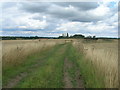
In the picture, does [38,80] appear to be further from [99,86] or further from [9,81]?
[99,86]

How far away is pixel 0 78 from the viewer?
6.61 m

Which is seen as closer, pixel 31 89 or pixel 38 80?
pixel 31 89

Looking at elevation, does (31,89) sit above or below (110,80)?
below

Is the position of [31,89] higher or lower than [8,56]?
lower

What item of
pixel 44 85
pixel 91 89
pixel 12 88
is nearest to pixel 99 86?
pixel 91 89

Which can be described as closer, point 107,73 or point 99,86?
point 99,86

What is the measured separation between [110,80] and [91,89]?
35.1 inches

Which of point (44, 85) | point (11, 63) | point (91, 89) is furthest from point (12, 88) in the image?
point (11, 63)

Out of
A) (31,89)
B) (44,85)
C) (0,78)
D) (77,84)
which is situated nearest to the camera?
(31,89)

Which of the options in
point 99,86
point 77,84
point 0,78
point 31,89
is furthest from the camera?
point 0,78

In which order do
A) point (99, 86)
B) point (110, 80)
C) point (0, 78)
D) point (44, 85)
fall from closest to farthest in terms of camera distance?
point (110, 80) → point (99, 86) → point (44, 85) → point (0, 78)

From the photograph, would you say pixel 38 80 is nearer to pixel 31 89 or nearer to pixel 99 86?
pixel 31 89

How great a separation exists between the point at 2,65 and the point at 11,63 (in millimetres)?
684

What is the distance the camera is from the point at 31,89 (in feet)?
17.0
